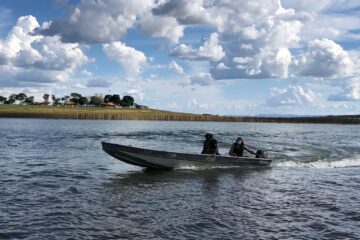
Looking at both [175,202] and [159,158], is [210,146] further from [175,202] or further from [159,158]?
[175,202]

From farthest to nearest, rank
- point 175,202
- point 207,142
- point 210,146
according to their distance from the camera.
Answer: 1. point 210,146
2. point 207,142
3. point 175,202

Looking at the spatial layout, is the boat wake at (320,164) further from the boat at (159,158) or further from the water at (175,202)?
the boat at (159,158)

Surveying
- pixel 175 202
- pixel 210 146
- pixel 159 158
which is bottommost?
pixel 175 202

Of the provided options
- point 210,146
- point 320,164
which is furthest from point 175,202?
point 320,164

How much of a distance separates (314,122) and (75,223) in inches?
6984

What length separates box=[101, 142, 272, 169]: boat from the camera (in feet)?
78.4

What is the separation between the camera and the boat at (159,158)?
23906mm

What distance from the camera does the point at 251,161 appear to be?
26609mm

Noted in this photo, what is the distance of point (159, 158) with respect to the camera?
24156 mm

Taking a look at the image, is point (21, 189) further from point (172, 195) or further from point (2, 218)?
point (172, 195)

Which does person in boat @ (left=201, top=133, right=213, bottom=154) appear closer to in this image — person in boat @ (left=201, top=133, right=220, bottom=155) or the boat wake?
person in boat @ (left=201, top=133, right=220, bottom=155)

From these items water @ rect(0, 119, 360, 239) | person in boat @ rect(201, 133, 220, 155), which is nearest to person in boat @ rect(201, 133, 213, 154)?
person in boat @ rect(201, 133, 220, 155)

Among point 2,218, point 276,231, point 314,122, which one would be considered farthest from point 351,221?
point 314,122

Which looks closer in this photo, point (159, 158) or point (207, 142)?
point (159, 158)
